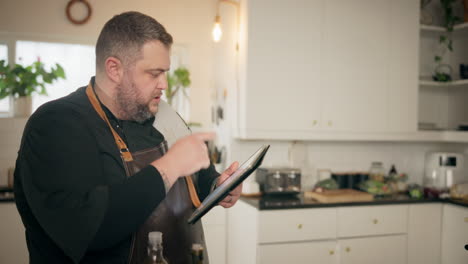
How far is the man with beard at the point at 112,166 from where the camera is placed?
1.03 meters

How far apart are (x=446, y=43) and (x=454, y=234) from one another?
5.94 ft

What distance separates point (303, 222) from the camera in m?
2.91

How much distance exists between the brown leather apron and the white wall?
2.65 meters

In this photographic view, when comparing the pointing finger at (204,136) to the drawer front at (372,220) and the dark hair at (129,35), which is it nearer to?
the dark hair at (129,35)

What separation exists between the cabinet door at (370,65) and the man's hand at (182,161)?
7.56 ft

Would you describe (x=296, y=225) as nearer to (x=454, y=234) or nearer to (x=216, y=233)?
(x=216, y=233)

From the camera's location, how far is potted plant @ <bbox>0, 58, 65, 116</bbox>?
11.5 ft

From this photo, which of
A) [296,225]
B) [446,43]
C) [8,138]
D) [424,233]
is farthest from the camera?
[446,43]

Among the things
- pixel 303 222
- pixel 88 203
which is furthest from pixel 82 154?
pixel 303 222

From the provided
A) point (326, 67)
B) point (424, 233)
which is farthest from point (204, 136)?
point (424, 233)

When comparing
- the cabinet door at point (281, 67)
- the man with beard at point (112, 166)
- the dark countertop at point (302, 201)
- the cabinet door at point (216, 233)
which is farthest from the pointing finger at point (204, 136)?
the cabinet door at point (216, 233)

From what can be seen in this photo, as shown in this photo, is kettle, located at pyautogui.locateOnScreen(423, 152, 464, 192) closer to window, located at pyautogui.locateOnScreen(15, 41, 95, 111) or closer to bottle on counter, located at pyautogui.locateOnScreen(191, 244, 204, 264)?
bottle on counter, located at pyautogui.locateOnScreen(191, 244, 204, 264)

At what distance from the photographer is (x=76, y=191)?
1042mm

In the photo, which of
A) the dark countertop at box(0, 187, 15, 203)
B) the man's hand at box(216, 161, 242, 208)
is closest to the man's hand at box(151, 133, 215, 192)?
the man's hand at box(216, 161, 242, 208)
